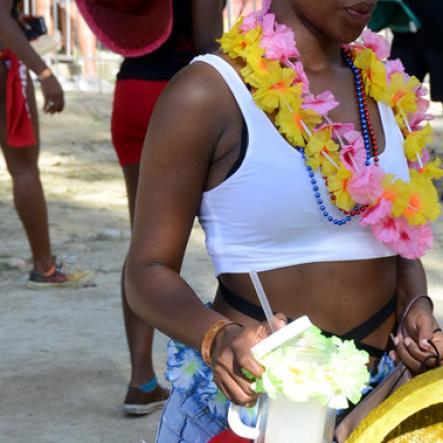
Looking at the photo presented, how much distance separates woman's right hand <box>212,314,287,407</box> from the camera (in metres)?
1.90

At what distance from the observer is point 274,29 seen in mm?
2467

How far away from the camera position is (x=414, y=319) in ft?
7.94

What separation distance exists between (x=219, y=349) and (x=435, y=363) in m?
0.48

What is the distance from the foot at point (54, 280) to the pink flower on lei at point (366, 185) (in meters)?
4.15

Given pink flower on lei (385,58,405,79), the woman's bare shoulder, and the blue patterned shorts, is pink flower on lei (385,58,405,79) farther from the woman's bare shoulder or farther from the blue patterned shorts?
the blue patterned shorts

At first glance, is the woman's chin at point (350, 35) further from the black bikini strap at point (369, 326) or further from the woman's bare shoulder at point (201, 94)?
the black bikini strap at point (369, 326)

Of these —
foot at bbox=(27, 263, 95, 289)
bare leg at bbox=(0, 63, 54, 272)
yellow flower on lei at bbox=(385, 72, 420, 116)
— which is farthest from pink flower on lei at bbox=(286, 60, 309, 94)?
foot at bbox=(27, 263, 95, 289)

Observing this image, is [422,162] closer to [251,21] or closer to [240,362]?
[251,21]

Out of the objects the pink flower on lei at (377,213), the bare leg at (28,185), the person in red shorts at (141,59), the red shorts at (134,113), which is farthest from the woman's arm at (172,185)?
the bare leg at (28,185)

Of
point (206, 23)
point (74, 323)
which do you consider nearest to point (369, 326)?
point (206, 23)

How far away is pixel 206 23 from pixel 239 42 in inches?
64.1

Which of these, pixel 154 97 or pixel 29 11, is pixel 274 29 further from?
pixel 29 11

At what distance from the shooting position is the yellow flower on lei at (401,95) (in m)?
2.61

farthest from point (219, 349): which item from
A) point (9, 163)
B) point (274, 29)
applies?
point (9, 163)
